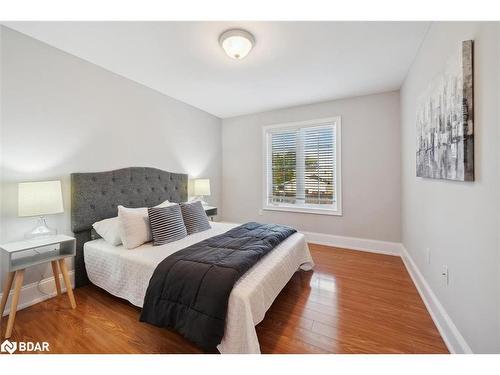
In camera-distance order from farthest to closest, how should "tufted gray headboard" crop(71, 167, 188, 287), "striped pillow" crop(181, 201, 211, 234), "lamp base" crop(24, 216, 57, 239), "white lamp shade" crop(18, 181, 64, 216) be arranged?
1. "striped pillow" crop(181, 201, 211, 234)
2. "tufted gray headboard" crop(71, 167, 188, 287)
3. "lamp base" crop(24, 216, 57, 239)
4. "white lamp shade" crop(18, 181, 64, 216)

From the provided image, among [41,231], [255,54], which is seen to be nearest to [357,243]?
[255,54]

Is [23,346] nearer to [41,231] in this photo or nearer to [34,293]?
[34,293]

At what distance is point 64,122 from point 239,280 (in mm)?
2336

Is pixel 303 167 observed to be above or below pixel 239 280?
above

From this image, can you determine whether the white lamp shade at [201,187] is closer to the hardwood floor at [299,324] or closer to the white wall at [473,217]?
the hardwood floor at [299,324]

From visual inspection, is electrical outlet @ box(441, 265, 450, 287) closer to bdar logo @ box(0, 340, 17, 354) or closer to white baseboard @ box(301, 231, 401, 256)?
white baseboard @ box(301, 231, 401, 256)

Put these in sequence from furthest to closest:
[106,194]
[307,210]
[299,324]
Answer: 1. [307,210]
2. [106,194]
3. [299,324]

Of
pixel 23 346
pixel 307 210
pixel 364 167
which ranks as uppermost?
pixel 364 167

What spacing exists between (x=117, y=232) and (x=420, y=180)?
3.07 metres

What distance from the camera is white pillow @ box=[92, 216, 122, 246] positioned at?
2174 mm

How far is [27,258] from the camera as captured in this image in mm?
1797

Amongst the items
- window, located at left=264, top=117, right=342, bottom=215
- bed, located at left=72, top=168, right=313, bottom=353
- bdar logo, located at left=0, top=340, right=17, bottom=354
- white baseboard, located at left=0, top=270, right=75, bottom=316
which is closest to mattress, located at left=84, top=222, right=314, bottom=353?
bed, located at left=72, top=168, right=313, bottom=353

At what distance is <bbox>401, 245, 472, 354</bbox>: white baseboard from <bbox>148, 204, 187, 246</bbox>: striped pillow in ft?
7.56

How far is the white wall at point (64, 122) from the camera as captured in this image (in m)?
1.87
